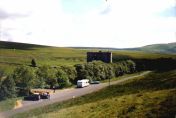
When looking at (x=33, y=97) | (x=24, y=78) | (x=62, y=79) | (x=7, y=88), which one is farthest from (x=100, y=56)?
(x=33, y=97)

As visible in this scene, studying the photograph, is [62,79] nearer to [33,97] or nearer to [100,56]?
[33,97]

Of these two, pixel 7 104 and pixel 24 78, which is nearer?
pixel 7 104

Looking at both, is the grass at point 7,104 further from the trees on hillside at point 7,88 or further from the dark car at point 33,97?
the dark car at point 33,97

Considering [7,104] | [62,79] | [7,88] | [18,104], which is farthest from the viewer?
[62,79]

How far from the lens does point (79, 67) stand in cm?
12069

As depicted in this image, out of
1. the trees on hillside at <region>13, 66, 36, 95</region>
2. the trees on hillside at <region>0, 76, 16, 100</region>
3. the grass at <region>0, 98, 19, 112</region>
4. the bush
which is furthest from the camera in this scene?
the bush

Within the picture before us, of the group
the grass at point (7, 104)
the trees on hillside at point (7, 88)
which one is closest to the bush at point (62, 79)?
the trees on hillside at point (7, 88)

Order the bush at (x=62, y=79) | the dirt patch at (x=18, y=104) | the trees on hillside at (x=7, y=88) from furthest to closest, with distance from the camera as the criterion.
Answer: the bush at (x=62, y=79) < the trees on hillside at (x=7, y=88) < the dirt patch at (x=18, y=104)

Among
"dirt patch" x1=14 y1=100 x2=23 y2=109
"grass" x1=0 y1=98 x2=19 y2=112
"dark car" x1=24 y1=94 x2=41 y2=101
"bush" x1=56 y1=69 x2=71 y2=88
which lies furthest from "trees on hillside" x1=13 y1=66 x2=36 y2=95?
"bush" x1=56 y1=69 x2=71 y2=88

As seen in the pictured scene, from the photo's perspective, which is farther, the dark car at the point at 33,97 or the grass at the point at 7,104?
the dark car at the point at 33,97

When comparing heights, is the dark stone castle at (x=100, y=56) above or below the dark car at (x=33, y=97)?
above

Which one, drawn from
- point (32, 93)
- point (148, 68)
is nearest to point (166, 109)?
point (32, 93)

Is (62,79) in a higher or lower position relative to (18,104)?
higher

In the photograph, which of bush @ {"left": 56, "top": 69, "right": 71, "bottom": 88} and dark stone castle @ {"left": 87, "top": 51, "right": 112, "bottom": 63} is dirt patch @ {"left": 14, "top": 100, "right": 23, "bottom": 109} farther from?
dark stone castle @ {"left": 87, "top": 51, "right": 112, "bottom": 63}
